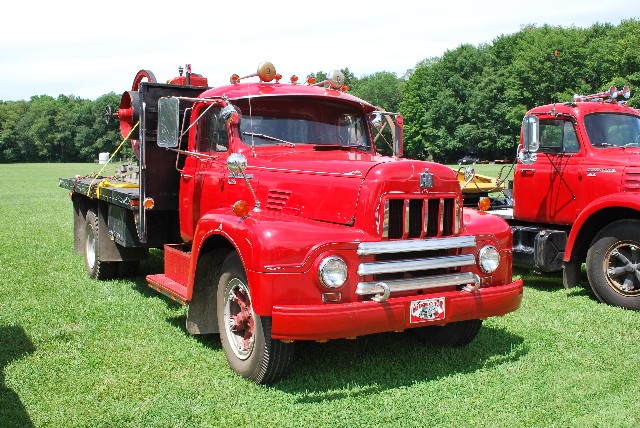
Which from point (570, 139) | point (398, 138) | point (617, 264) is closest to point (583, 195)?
point (570, 139)

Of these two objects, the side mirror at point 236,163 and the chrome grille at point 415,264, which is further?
the side mirror at point 236,163

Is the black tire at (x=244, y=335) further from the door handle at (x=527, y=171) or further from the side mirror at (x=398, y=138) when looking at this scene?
the door handle at (x=527, y=171)

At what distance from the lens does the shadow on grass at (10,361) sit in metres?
4.47

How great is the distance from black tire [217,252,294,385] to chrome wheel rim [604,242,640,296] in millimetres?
4703

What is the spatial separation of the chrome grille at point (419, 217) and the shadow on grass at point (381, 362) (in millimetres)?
1191

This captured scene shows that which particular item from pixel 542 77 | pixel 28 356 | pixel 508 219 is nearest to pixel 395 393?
pixel 28 356

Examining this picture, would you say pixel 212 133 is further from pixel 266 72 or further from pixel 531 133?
pixel 531 133

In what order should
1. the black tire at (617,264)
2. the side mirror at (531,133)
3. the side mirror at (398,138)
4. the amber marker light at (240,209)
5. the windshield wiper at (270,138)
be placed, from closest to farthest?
the amber marker light at (240,209) < the windshield wiper at (270,138) < the side mirror at (398,138) < the black tire at (617,264) < the side mirror at (531,133)

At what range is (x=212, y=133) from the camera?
6324 millimetres

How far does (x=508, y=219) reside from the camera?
9578 millimetres

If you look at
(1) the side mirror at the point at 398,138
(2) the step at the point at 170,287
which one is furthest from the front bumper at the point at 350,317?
(1) the side mirror at the point at 398,138

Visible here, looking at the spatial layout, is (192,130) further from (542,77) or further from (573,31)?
(573,31)

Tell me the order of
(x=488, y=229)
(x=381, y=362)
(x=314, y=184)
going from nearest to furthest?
1. (x=314, y=184)
2. (x=488, y=229)
3. (x=381, y=362)

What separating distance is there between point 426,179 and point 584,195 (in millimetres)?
4322
